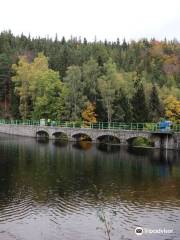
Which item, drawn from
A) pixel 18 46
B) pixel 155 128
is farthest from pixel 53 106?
pixel 18 46

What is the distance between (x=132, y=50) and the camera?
188 meters

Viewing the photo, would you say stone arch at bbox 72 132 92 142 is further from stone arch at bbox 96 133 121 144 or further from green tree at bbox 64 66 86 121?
green tree at bbox 64 66 86 121

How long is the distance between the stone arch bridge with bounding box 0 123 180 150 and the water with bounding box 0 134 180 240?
5.71m

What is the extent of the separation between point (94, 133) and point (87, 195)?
4654cm

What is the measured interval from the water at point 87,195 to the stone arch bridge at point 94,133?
18.7 ft

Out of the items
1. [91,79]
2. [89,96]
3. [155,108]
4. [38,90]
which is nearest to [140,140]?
[155,108]

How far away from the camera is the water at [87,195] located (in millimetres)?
31475

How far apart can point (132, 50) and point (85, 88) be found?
95590 mm

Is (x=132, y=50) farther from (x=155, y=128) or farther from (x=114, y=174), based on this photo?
(x=114, y=174)

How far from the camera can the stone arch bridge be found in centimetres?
7588

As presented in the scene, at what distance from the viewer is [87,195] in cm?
4097

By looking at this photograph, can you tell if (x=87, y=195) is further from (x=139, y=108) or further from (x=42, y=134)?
(x=42, y=134)

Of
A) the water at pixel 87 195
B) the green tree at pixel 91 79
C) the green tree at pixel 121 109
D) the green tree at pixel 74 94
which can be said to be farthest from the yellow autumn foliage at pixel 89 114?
the water at pixel 87 195

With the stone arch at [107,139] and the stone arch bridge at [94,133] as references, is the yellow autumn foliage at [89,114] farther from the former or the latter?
the stone arch at [107,139]
